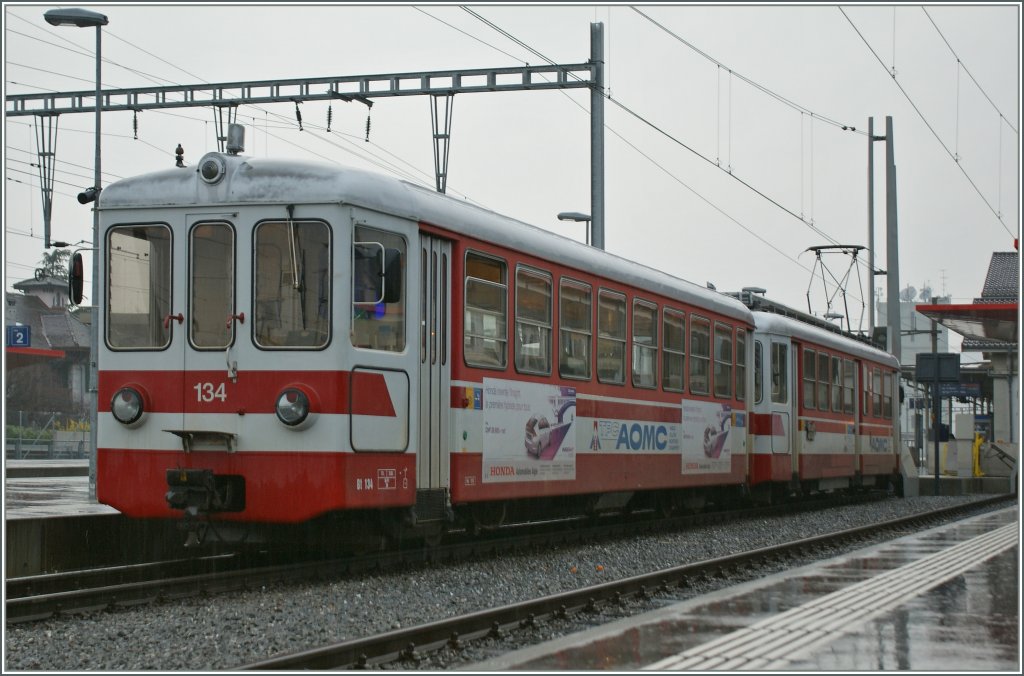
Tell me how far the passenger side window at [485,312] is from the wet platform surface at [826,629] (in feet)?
10.1

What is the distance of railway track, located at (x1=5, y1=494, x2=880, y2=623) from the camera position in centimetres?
893

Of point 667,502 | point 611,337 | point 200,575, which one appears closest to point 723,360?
point 667,502

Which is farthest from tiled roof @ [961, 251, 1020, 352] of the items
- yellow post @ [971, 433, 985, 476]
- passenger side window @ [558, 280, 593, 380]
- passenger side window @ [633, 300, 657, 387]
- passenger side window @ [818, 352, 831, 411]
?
passenger side window @ [558, 280, 593, 380]

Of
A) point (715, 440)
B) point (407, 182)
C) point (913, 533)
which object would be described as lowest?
point (913, 533)

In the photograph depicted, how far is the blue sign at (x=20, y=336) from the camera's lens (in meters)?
21.5

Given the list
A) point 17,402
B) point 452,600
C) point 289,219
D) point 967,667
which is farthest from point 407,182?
point 17,402

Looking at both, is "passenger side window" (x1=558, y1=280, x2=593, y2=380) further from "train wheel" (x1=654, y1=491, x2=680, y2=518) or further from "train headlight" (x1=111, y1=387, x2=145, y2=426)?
"train headlight" (x1=111, y1=387, x2=145, y2=426)

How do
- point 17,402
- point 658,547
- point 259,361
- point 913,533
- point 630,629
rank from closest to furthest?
point 630,629
point 259,361
point 658,547
point 913,533
point 17,402

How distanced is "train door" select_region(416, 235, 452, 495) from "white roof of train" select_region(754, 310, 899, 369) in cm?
1018

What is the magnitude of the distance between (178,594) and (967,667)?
5.38 m

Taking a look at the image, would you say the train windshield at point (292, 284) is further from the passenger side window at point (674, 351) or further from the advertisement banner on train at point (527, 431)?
the passenger side window at point (674, 351)

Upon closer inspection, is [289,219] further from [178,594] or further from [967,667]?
[967,667]

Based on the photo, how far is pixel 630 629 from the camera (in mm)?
8297

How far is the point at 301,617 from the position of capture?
8.52 meters
